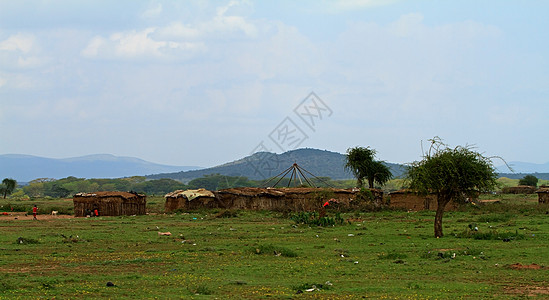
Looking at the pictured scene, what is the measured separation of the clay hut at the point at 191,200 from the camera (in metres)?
44.4

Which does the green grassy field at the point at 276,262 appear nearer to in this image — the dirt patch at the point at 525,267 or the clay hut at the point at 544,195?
the dirt patch at the point at 525,267

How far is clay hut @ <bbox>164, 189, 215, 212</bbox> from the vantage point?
44438 millimetres

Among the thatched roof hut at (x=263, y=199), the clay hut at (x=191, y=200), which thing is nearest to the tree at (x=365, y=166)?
the thatched roof hut at (x=263, y=199)

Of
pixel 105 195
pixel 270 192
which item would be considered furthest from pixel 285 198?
pixel 105 195

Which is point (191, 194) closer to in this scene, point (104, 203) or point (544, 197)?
point (104, 203)

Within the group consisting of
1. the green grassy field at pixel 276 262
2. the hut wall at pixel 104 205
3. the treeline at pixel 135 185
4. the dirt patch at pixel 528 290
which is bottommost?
the dirt patch at pixel 528 290

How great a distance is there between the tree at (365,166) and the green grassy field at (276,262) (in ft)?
92.0

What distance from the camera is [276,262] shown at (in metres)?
17.7

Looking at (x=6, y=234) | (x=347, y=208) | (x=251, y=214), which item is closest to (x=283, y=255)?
(x=6, y=234)

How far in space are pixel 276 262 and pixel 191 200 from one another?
27.6 metres

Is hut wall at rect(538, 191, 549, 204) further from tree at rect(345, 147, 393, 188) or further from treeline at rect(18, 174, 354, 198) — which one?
treeline at rect(18, 174, 354, 198)

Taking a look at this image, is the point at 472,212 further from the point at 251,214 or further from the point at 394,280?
the point at 394,280

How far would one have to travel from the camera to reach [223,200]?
149 ft

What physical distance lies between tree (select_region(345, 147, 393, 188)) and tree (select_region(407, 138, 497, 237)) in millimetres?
34135
